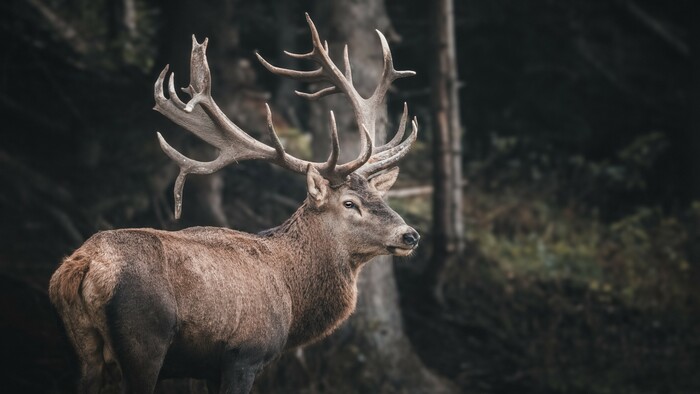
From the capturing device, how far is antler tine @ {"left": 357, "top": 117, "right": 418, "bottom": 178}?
286 inches

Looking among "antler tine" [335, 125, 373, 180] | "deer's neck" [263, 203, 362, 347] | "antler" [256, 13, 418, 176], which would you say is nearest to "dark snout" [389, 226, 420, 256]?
"deer's neck" [263, 203, 362, 347]

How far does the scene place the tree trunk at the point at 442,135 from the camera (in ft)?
39.7

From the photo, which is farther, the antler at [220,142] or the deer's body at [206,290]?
the antler at [220,142]

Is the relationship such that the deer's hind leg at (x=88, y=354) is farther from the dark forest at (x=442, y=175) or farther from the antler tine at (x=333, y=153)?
the dark forest at (x=442, y=175)

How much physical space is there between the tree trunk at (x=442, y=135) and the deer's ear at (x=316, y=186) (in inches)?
212

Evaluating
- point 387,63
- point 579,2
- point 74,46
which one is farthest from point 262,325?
point 579,2

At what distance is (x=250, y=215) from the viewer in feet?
38.3

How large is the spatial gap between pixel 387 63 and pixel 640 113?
9272mm

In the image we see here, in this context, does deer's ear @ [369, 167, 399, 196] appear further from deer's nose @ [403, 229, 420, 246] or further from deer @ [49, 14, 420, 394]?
deer's nose @ [403, 229, 420, 246]

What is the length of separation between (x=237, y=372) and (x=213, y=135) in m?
1.86

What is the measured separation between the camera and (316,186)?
6949mm

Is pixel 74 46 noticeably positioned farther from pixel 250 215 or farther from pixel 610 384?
pixel 610 384

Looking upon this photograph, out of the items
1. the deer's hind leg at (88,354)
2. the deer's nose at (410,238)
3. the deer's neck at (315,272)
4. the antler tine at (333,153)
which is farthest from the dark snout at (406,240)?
the deer's hind leg at (88,354)

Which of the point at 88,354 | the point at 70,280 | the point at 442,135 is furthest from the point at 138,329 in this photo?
the point at 442,135
